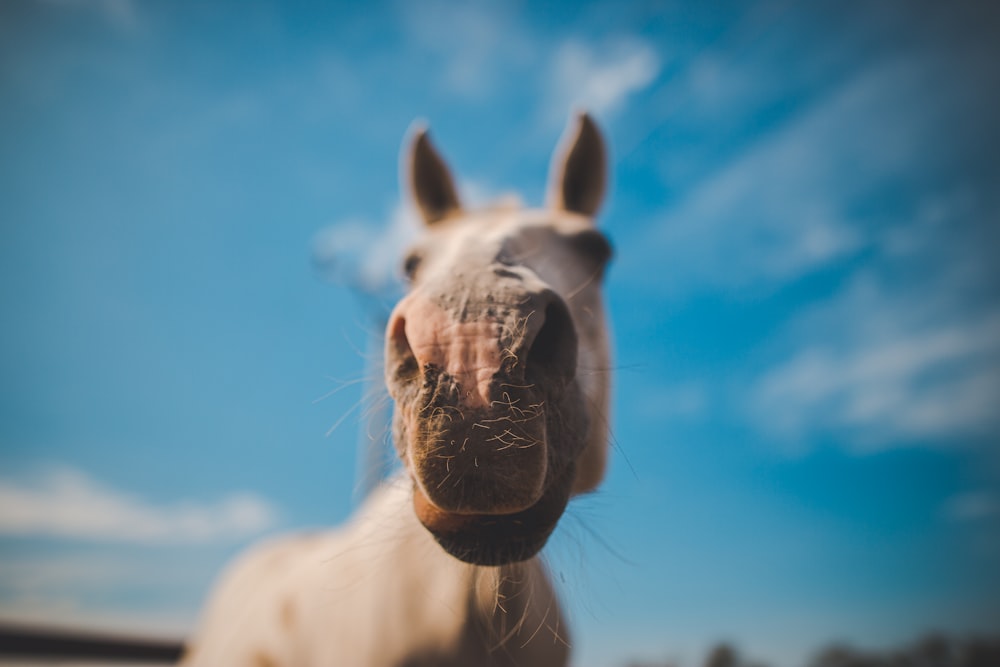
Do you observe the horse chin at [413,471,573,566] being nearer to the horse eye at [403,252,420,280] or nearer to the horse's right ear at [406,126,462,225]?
the horse eye at [403,252,420,280]

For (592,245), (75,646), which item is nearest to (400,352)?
(592,245)

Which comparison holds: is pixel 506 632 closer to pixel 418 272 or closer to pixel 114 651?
pixel 418 272

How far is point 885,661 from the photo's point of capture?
8.71 meters

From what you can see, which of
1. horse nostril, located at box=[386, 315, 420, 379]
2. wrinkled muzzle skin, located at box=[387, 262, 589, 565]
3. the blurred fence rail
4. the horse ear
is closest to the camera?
wrinkled muzzle skin, located at box=[387, 262, 589, 565]

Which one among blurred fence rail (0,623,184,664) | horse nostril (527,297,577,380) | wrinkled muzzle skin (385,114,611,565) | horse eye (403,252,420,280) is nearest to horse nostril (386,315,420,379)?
wrinkled muzzle skin (385,114,611,565)

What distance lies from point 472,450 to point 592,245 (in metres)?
1.42

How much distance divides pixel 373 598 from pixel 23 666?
437 cm

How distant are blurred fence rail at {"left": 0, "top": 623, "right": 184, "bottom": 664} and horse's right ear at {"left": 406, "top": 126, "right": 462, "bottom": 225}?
196 inches

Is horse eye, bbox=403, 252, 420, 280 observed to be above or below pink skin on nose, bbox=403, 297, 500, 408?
above

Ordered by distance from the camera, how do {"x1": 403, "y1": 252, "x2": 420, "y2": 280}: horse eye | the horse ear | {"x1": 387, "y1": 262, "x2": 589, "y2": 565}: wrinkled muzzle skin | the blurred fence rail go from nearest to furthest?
{"x1": 387, "y1": 262, "x2": 589, "y2": 565}: wrinkled muzzle skin → {"x1": 403, "y1": 252, "x2": 420, "y2": 280}: horse eye → the horse ear → the blurred fence rail

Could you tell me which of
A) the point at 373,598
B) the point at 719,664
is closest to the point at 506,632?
the point at 373,598

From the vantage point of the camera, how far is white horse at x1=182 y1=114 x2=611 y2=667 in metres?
1.01

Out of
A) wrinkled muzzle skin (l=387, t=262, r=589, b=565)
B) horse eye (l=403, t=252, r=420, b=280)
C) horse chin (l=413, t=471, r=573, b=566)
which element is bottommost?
horse chin (l=413, t=471, r=573, b=566)

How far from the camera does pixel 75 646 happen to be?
410 centimetres
